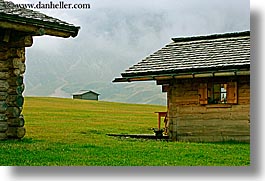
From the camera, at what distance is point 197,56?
12406 millimetres

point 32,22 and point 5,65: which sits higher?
point 32,22

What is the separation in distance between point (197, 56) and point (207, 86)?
0.65 meters

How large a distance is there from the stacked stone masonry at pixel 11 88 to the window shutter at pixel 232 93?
3554 millimetres

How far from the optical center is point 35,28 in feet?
33.8

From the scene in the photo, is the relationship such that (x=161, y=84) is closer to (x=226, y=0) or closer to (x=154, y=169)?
(x=226, y=0)

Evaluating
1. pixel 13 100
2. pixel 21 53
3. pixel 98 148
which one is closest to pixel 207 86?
pixel 98 148

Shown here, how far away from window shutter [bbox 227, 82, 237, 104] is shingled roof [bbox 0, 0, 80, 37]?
9.55ft

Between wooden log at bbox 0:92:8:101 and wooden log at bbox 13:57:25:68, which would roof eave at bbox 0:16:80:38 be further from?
wooden log at bbox 0:92:8:101

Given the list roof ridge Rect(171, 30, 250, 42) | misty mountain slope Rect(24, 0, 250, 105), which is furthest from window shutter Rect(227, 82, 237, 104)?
misty mountain slope Rect(24, 0, 250, 105)

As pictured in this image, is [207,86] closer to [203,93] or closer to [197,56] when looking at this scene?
[203,93]

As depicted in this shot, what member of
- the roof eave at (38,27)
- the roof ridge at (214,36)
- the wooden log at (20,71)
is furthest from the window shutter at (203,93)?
the wooden log at (20,71)

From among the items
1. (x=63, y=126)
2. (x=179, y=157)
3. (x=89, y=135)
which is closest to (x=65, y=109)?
(x=63, y=126)

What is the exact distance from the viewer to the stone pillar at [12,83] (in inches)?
417

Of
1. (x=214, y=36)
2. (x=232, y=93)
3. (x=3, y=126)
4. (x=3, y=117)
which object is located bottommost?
(x=3, y=126)
